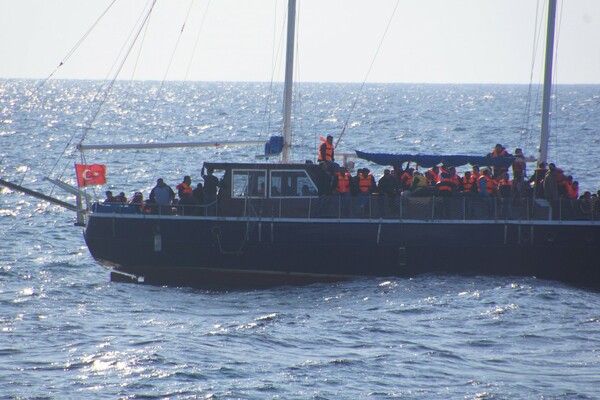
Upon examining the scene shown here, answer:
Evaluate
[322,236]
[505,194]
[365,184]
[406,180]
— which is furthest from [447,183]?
[322,236]

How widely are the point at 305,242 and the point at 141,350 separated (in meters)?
9.03

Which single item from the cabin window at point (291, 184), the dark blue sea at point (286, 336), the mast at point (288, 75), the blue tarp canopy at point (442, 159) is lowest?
the dark blue sea at point (286, 336)

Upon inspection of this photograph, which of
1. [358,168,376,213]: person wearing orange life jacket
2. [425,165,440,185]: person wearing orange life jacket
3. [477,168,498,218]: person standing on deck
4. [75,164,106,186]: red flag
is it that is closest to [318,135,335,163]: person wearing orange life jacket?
[358,168,376,213]: person wearing orange life jacket

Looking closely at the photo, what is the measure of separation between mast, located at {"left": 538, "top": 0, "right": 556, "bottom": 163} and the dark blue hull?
3473mm

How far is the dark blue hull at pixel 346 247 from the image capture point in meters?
31.3

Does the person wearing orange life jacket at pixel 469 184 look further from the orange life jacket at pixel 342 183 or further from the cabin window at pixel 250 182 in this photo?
the cabin window at pixel 250 182

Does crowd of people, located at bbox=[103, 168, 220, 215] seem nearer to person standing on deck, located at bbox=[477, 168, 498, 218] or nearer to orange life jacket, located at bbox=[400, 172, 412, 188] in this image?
orange life jacket, located at bbox=[400, 172, 412, 188]

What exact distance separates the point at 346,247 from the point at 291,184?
2.57 m

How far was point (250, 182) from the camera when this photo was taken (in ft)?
105

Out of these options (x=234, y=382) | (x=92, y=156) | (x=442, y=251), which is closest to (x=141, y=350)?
(x=234, y=382)

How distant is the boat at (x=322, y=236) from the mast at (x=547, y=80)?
263 centimetres

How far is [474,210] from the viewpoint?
3142cm

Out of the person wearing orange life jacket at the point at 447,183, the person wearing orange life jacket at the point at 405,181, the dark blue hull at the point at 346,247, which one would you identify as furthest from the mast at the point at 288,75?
the person wearing orange life jacket at the point at 447,183

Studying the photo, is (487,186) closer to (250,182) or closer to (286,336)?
(250,182)
